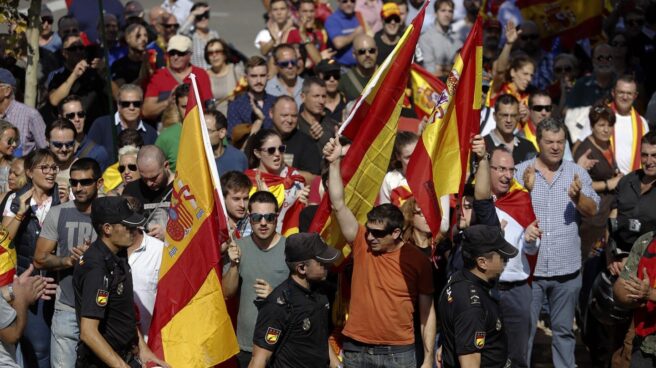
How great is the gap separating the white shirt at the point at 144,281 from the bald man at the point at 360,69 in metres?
4.58

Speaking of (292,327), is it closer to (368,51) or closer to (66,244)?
(66,244)

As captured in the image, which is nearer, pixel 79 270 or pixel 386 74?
pixel 79 270

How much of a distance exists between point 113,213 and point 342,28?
25.3ft

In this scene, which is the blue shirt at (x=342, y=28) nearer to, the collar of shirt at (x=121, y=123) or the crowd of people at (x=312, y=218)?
the crowd of people at (x=312, y=218)

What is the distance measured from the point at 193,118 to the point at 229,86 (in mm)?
5077

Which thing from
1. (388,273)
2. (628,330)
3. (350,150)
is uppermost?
(350,150)

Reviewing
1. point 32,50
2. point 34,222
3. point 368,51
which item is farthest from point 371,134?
point 32,50

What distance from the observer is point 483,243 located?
8930 mm

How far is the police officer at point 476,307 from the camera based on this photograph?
8.67m

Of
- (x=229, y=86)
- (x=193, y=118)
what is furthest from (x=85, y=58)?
(x=193, y=118)

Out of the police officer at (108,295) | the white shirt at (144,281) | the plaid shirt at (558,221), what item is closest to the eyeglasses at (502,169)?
the plaid shirt at (558,221)

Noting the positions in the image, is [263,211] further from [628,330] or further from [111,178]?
[628,330]

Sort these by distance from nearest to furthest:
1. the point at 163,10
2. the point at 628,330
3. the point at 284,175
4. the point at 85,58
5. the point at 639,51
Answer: the point at 628,330
the point at 284,175
the point at 85,58
the point at 639,51
the point at 163,10

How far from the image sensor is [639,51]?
600 inches
